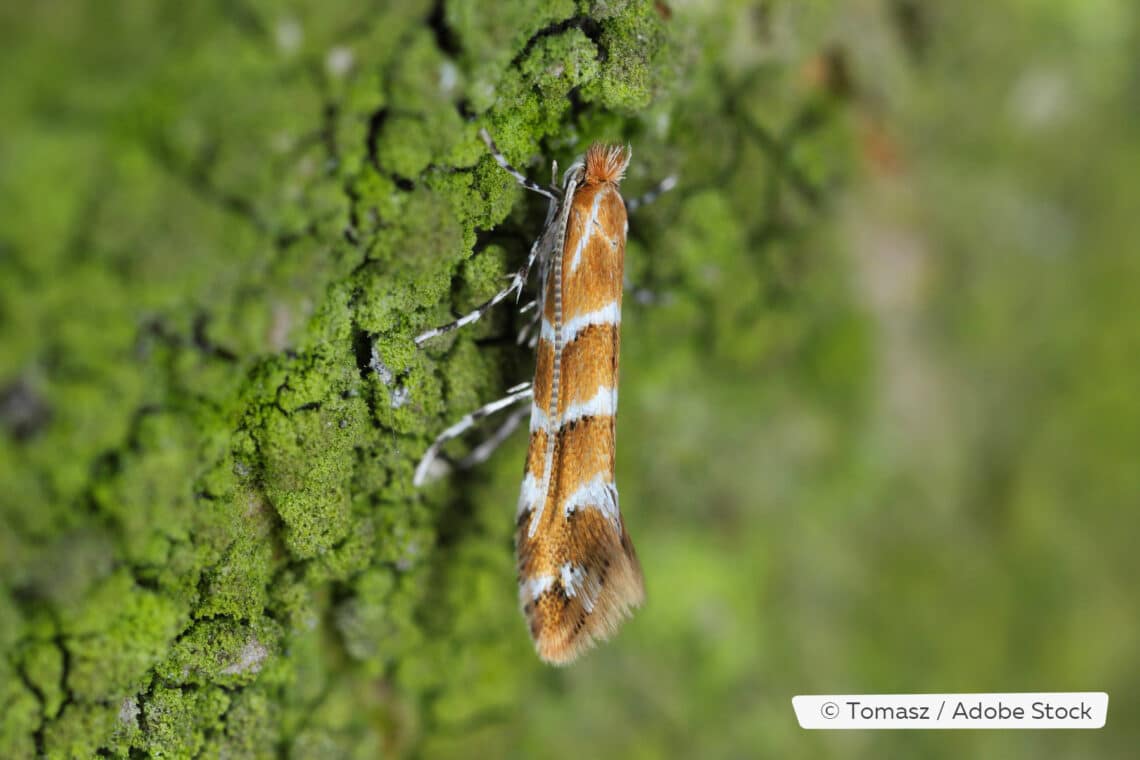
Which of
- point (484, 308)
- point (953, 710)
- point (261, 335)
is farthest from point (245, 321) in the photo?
point (953, 710)

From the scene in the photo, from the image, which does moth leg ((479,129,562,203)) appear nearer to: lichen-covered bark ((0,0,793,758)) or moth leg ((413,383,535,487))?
lichen-covered bark ((0,0,793,758))

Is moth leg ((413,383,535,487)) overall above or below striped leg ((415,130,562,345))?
below

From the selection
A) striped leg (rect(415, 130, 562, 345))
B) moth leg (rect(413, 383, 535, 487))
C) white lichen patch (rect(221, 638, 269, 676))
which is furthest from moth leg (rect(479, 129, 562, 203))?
white lichen patch (rect(221, 638, 269, 676))

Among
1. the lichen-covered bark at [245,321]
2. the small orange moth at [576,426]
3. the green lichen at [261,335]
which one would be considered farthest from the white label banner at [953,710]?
the lichen-covered bark at [245,321]

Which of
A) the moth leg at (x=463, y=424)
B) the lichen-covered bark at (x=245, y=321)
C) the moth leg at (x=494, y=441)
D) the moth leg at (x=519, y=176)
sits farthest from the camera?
the moth leg at (x=494, y=441)

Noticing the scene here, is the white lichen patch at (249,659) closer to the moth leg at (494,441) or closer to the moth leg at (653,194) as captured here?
the moth leg at (494,441)

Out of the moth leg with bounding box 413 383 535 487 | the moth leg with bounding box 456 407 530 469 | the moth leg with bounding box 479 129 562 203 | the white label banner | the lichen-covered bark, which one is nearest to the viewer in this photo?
the lichen-covered bark

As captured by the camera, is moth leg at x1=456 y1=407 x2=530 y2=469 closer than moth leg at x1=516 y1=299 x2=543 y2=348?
No
